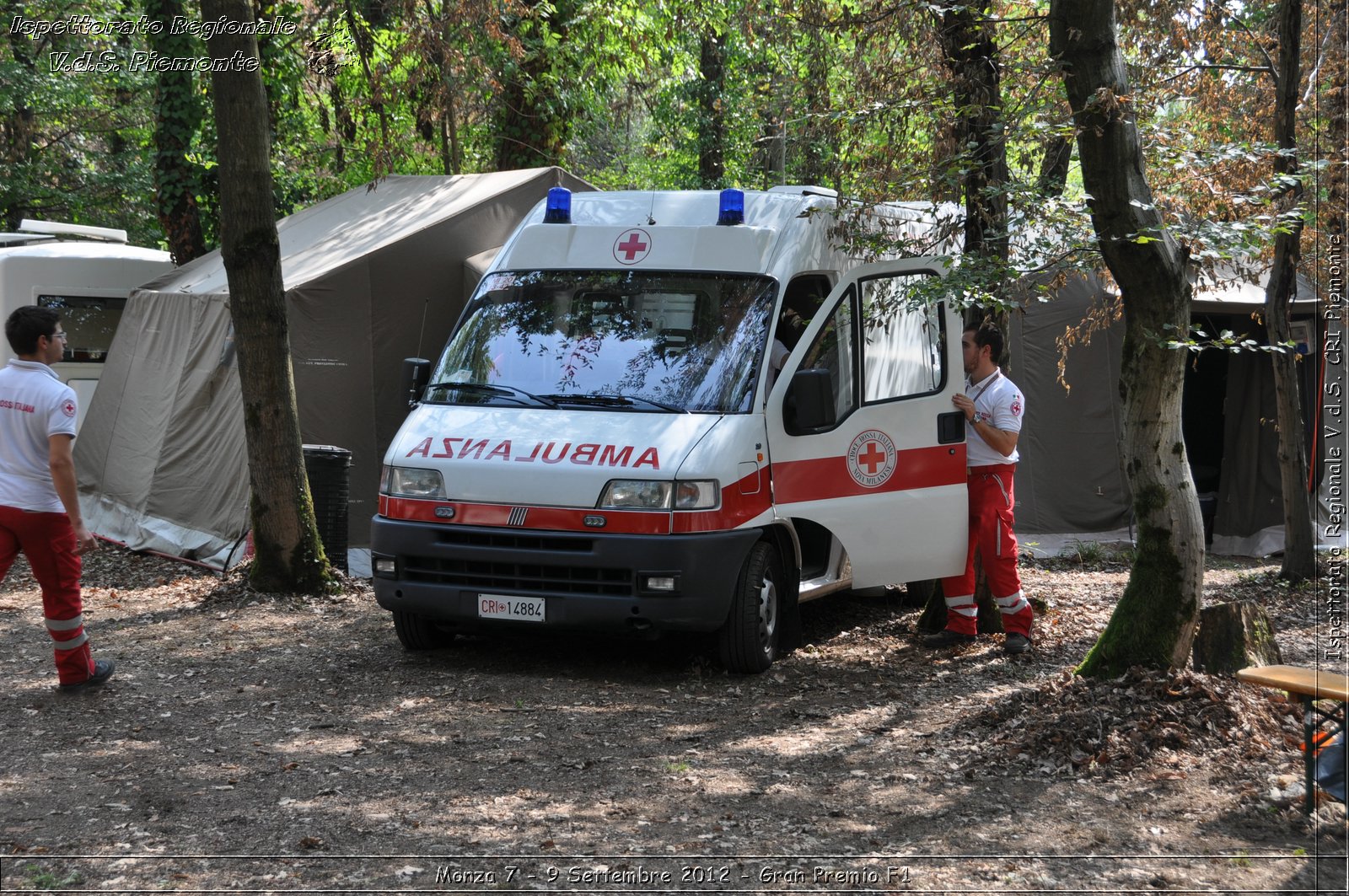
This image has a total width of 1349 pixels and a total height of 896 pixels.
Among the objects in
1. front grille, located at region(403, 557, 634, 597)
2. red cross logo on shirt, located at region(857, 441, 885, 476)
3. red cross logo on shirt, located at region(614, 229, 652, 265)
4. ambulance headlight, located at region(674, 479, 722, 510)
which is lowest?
front grille, located at region(403, 557, 634, 597)

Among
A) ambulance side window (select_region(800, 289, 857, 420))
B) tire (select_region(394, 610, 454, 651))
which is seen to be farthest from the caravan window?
ambulance side window (select_region(800, 289, 857, 420))

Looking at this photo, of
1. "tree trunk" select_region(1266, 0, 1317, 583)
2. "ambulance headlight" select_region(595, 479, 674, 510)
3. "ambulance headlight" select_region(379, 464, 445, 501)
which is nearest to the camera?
"ambulance headlight" select_region(595, 479, 674, 510)

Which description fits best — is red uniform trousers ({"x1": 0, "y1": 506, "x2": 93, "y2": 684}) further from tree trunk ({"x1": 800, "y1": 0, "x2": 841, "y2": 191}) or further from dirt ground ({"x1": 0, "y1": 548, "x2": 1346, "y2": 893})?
tree trunk ({"x1": 800, "y1": 0, "x2": 841, "y2": 191})

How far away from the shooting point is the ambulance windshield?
7.12 metres

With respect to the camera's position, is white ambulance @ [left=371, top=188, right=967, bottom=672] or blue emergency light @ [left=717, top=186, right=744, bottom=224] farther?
blue emergency light @ [left=717, top=186, right=744, bottom=224]

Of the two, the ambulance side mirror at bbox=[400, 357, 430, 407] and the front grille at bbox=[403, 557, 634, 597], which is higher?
the ambulance side mirror at bbox=[400, 357, 430, 407]

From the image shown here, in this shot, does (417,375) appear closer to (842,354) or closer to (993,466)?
(842,354)

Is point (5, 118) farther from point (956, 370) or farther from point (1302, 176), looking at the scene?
point (1302, 176)

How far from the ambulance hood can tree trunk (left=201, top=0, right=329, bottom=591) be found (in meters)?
2.47

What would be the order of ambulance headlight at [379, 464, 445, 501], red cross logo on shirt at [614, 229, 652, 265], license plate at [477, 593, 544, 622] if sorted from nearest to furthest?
license plate at [477, 593, 544, 622], ambulance headlight at [379, 464, 445, 501], red cross logo on shirt at [614, 229, 652, 265]

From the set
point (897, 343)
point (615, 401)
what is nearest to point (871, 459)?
point (897, 343)

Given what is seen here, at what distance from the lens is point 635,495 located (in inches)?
260

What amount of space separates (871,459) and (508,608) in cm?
228

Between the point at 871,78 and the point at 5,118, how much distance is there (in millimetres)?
17629
